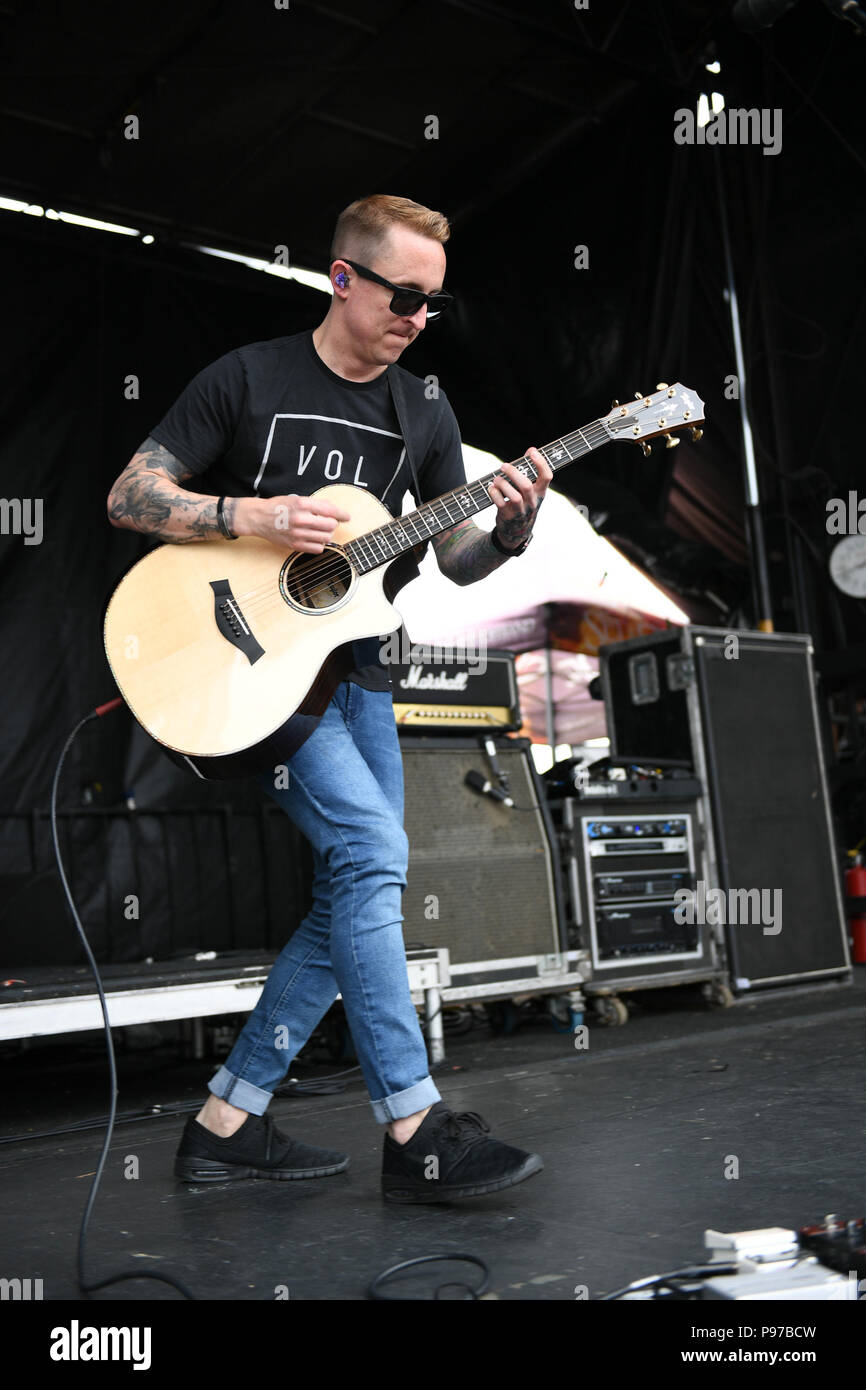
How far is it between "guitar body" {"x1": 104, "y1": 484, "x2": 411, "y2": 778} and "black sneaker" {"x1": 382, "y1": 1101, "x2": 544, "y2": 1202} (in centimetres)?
66

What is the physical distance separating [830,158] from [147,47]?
3.22m

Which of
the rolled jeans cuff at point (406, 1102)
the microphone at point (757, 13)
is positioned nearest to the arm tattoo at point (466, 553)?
the rolled jeans cuff at point (406, 1102)

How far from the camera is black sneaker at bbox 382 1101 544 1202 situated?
185 centimetres

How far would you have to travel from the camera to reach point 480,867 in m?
4.20

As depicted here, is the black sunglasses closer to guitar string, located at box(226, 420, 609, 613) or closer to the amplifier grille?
guitar string, located at box(226, 420, 609, 613)

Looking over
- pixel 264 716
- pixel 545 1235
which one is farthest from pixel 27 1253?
pixel 264 716

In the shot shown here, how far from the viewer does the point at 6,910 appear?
16.2 ft

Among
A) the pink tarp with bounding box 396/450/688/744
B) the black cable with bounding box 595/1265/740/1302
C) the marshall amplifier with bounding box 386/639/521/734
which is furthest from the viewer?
the pink tarp with bounding box 396/450/688/744

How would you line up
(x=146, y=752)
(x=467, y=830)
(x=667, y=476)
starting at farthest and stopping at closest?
(x=667, y=476), (x=146, y=752), (x=467, y=830)

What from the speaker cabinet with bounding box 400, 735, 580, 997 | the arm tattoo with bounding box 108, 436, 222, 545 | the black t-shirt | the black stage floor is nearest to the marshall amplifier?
the speaker cabinet with bounding box 400, 735, 580, 997

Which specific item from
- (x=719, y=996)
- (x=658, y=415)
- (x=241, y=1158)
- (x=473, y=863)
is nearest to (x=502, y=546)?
(x=658, y=415)

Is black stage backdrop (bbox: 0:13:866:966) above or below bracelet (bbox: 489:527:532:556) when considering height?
above

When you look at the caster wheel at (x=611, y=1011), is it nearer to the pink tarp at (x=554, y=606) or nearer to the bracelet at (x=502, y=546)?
the pink tarp at (x=554, y=606)
